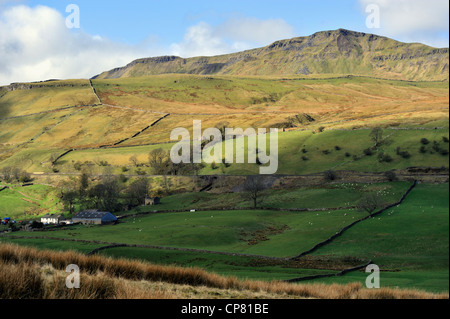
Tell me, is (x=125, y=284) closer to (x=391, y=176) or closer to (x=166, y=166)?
(x=391, y=176)

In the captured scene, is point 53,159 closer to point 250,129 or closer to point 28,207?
point 28,207

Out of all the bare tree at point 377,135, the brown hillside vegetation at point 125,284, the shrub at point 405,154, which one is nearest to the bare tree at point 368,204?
the shrub at point 405,154

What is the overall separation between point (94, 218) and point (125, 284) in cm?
9037

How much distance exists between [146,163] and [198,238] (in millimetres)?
92370

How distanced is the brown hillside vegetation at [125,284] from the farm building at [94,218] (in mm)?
79958

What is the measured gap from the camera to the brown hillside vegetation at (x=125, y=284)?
14.7 metres

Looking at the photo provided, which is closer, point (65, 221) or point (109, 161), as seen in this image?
point (65, 221)

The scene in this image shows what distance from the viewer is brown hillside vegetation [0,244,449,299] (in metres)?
14.7

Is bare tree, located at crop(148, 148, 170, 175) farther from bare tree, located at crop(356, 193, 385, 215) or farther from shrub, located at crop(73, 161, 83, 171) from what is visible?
bare tree, located at crop(356, 193, 385, 215)

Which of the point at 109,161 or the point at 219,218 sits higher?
the point at 109,161

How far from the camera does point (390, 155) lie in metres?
111

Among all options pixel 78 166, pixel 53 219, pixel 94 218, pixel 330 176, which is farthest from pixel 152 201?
pixel 78 166

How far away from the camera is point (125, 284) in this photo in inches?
651
